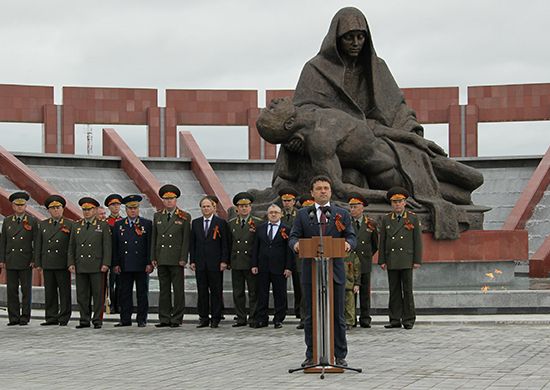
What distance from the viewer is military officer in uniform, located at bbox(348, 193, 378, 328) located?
10.8 metres

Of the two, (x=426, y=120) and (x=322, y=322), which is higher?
(x=426, y=120)

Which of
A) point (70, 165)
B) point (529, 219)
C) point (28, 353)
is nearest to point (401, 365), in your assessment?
point (28, 353)

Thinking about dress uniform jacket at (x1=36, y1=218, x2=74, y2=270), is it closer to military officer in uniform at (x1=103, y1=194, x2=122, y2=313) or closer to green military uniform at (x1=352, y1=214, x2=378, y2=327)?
military officer in uniform at (x1=103, y1=194, x2=122, y2=313)

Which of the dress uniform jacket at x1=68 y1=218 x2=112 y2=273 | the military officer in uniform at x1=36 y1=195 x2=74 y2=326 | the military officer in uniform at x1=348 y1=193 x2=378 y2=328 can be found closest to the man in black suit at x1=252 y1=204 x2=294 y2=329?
the military officer in uniform at x1=348 y1=193 x2=378 y2=328

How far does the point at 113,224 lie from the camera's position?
1203cm

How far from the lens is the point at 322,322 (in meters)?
7.50

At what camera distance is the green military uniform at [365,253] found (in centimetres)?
1077

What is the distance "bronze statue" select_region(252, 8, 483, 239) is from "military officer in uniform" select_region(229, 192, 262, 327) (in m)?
1.89

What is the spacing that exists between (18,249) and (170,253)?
1887 millimetres

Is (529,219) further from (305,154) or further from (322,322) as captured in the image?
(322,322)

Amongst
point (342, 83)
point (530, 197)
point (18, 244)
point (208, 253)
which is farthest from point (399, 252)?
point (530, 197)

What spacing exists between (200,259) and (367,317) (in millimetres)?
1909

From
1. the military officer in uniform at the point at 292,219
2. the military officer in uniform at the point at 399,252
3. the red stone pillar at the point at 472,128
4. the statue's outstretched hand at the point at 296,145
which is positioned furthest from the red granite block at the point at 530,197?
the military officer in uniform at the point at 399,252

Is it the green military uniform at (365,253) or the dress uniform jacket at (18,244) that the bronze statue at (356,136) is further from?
the dress uniform jacket at (18,244)
